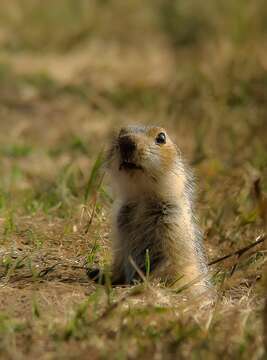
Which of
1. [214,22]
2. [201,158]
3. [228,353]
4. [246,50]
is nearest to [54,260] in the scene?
[228,353]

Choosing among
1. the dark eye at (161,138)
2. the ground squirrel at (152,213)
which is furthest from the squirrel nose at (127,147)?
the dark eye at (161,138)

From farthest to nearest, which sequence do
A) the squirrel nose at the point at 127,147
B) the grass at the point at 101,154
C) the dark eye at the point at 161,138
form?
the dark eye at the point at 161,138 → the squirrel nose at the point at 127,147 → the grass at the point at 101,154

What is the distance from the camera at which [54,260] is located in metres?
5.50

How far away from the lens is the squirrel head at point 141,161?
5.21 meters

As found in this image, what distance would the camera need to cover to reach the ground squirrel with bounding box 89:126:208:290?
521 cm

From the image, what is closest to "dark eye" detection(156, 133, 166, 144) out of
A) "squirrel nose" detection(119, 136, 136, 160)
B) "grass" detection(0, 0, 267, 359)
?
"squirrel nose" detection(119, 136, 136, 160)

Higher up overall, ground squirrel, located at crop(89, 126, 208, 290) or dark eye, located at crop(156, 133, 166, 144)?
dark eye, located at crop(156, 133, 166, 144)

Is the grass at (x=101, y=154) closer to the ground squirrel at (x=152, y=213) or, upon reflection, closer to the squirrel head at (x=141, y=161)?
the ground squirrel at (x=152, y=213)

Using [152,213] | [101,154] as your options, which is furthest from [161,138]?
[101,154]

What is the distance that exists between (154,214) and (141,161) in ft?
1.23

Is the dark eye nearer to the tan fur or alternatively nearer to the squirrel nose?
the tan fur

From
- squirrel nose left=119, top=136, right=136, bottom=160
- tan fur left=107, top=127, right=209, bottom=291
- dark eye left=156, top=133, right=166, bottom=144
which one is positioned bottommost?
tan fur left=107, top=127, right=209, bottom=291

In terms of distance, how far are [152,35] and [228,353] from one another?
11.6m

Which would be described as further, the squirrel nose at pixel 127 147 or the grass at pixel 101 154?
the squirrel nose at pixel 127 147
